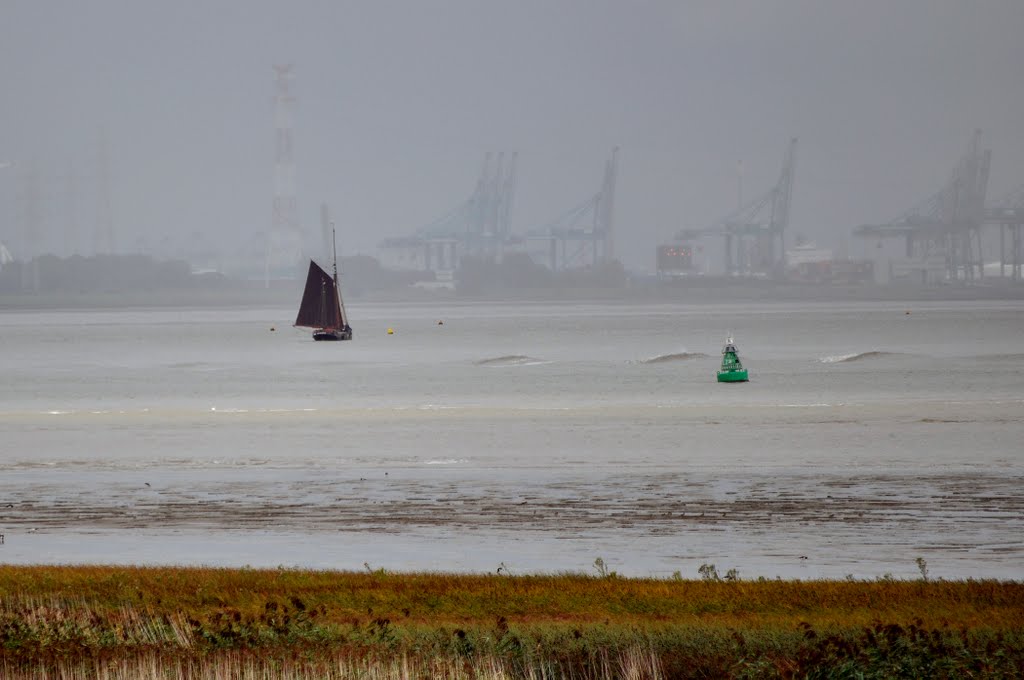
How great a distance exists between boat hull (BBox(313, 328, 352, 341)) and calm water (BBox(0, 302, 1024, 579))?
52712 millimetres

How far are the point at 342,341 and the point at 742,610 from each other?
5406 inches

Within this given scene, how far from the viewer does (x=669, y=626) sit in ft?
44.7

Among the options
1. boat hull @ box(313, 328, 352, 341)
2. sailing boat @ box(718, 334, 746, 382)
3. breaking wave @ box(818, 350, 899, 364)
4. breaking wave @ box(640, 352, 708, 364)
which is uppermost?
boat hull @ box(313, 328, 352, 341)

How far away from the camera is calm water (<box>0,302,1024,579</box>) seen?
2083cm

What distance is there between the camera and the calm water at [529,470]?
2083cm

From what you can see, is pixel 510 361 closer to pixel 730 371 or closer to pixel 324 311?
pixel 730 371

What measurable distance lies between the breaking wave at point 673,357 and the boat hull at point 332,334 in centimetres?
4352

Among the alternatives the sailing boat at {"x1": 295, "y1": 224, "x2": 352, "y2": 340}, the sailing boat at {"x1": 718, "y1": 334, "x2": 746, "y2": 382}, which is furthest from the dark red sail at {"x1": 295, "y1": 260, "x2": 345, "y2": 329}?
the sailing boat at {"x1": 718, "y1": 334, "x2": 746, "y2": 382}

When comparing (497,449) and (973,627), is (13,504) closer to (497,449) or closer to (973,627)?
(497,449)

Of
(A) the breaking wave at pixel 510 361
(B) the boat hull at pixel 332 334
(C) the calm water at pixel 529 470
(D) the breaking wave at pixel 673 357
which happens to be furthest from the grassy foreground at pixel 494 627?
(B) the boat hull at pixel 332 334

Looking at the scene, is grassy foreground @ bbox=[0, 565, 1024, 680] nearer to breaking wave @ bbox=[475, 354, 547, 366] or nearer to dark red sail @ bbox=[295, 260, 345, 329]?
breaking wave @ bbox=[475, 354, 547, 366]

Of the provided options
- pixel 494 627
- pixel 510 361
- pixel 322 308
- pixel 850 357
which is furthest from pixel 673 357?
pixel 494 627

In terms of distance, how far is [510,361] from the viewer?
9825 centimetres

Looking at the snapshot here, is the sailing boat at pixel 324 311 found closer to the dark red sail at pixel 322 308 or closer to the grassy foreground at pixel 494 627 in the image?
the dark red sail at pixel 322 308
